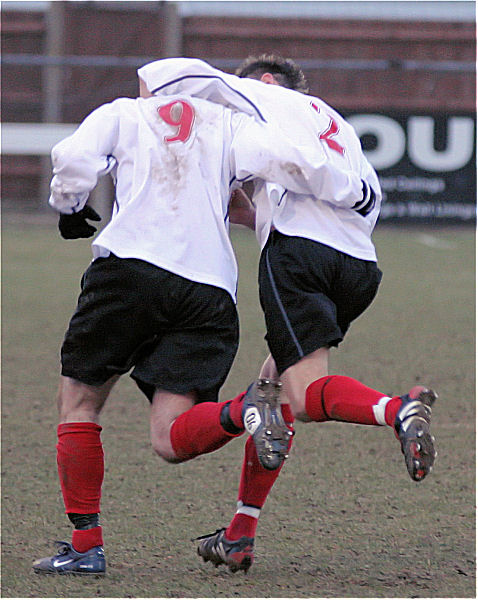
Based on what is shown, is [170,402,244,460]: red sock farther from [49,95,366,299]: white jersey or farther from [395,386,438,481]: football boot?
[395,386,438,481]: football boot

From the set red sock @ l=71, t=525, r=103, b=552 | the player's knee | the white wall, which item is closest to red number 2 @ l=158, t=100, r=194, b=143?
the player's knee

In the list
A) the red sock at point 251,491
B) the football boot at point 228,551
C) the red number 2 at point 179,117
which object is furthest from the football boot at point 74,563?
the red number 2 at point 179,117

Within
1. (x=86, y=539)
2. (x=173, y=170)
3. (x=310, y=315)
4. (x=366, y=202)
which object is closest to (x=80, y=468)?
(x=86, y=539)

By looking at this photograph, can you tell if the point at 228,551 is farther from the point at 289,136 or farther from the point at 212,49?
the point at 212,49

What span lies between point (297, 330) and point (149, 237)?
50 cm

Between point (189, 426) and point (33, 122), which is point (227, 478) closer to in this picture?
point (189, 426)

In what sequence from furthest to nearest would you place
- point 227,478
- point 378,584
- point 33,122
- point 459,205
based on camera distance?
point 33,122
point 459,205
point 227,478
point 378,584

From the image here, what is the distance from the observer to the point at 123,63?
16391mm

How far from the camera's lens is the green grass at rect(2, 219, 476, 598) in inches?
122

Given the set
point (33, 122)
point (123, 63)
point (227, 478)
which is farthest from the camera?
point (33, 122)

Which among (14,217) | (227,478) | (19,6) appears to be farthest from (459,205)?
(227,478)

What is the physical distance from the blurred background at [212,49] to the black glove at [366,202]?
540 inches

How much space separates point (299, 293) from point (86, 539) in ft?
3.09

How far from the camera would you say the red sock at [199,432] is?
3.05 meters
